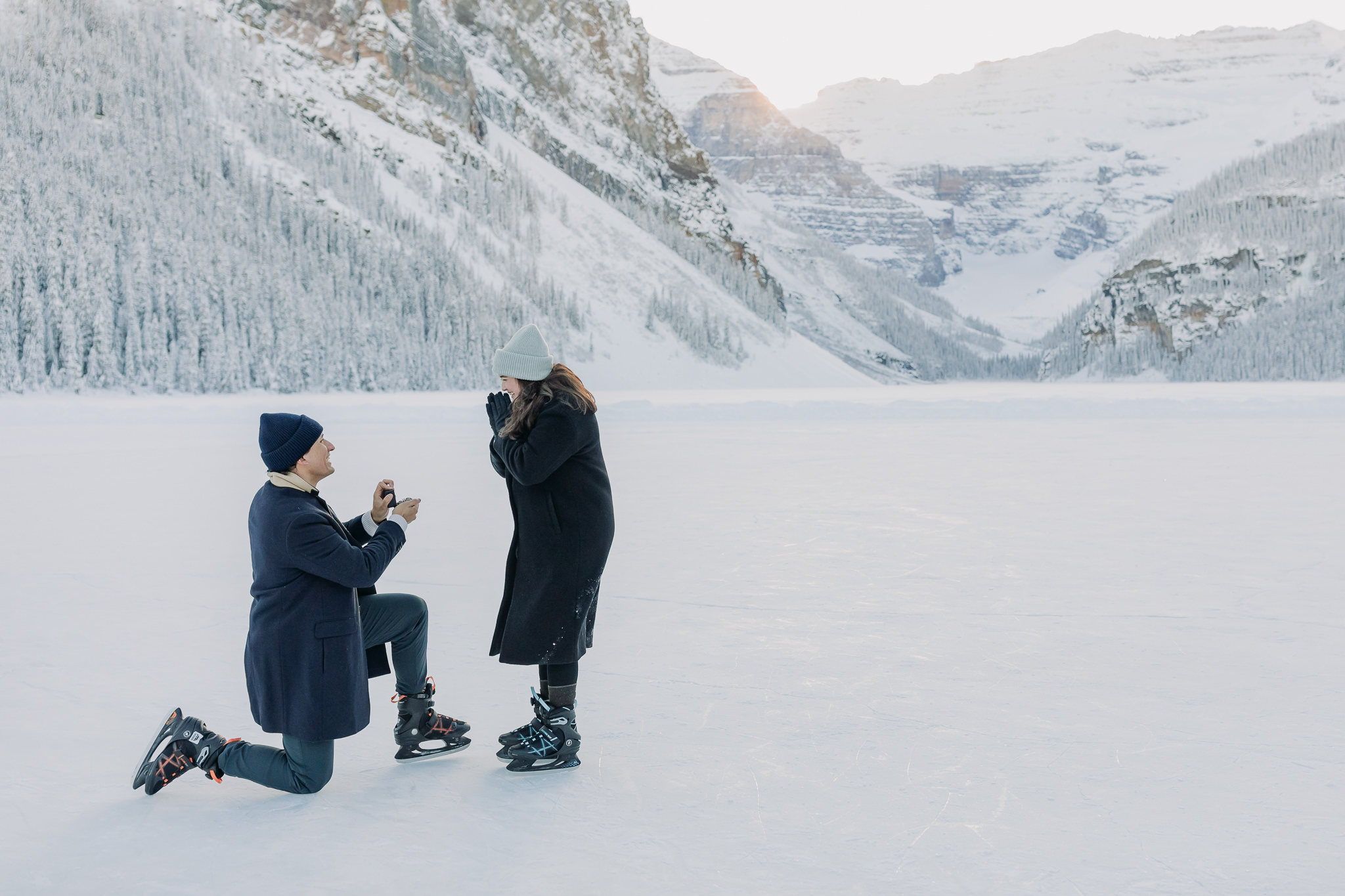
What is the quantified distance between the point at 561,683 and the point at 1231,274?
14508 centimetres

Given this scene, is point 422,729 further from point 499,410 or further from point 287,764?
point 499,410

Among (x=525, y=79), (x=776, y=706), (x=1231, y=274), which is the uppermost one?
(x=525, y=79)

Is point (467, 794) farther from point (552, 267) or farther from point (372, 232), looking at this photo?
point (552, 267)

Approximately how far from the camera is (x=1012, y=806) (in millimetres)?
3971

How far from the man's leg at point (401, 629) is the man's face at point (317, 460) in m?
0.63

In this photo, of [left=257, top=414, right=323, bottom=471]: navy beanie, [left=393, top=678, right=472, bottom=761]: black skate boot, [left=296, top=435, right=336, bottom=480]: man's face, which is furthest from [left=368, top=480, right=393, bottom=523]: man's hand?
[left=393, top=678, right=472, bottom=761]: black skate boot

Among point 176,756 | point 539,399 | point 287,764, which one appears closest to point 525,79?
point 539,399

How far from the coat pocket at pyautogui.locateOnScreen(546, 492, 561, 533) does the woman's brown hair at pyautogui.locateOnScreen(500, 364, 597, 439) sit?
0.94 feet

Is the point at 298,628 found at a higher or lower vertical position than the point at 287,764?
higher

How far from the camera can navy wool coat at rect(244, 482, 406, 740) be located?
12.8 ft

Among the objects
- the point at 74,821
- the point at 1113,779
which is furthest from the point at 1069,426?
the point at 74,821

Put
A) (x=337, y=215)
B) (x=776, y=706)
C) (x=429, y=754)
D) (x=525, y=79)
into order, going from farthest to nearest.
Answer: (x=525, y=79) → (x=337, y=215) → (x=776, y=706) → (x=429, y=754)

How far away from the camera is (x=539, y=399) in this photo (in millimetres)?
4340

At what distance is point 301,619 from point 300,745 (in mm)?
513
